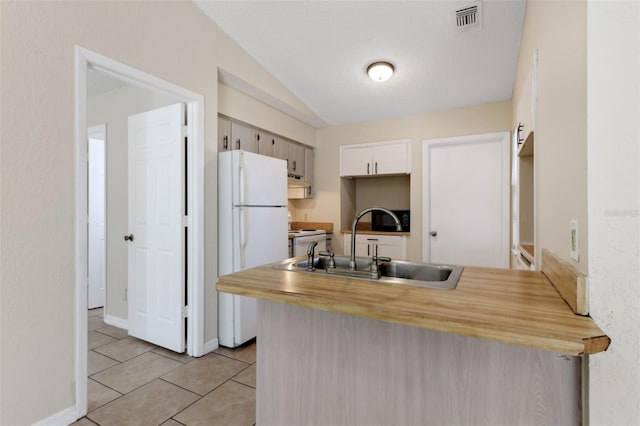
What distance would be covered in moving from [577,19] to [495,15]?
64.2 inches

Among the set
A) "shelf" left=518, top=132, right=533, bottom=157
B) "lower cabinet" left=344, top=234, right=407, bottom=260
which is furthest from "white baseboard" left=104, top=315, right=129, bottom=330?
"shelf" left=518, top=132, right=533, bottom=157

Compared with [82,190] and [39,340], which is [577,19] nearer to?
[82,190]

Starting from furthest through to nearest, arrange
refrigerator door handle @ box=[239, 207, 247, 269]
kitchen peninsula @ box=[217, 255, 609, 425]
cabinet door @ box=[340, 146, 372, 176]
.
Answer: cabinet door @ box=[340, 146, 372, 176], refrigerator door handle @ box=[239, 207, 247, 269], kitchen peninsula @ box=[217, 255, 609, 425]

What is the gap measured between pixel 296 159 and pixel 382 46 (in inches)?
69.8

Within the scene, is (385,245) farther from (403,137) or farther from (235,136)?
(235,136)

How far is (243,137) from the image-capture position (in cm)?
317

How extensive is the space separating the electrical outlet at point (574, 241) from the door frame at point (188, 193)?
2.33 metres

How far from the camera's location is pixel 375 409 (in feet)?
3.87

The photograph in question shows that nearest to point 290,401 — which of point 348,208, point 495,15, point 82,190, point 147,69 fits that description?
point 82,190

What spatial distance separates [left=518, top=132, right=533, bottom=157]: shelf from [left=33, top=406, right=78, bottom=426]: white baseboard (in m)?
3.08

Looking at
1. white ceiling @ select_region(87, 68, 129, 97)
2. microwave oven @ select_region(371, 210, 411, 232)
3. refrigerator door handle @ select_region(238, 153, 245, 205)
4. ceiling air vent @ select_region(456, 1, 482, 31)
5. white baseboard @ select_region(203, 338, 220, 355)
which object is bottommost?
white baseboard @ select_region(203, 338, 220, 355)

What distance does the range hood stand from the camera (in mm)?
Result: 4020

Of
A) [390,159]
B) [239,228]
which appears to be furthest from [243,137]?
[390,159]

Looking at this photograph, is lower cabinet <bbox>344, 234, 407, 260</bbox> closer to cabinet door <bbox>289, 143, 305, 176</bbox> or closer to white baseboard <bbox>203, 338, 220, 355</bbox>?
cabinet door <bbox>289, 143, 305, 176</bbox>
